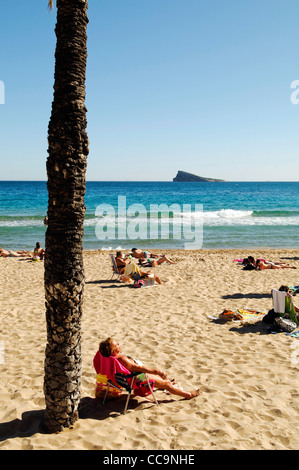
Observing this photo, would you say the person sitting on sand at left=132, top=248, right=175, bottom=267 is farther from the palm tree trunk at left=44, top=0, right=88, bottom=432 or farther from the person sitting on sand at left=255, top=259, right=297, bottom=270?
the palm tree trunk at left=44, top=0, right=88, bottom=432

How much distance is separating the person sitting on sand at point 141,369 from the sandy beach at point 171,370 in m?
0.12

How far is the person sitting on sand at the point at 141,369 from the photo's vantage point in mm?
4398

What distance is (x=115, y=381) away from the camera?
175 inches

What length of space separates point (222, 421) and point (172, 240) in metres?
21.0

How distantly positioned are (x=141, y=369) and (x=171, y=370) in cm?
117

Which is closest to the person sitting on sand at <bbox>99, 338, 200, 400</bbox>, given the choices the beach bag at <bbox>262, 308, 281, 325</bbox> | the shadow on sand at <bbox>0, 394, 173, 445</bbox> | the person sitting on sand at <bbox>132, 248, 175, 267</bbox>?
the shadow on sand at <bbox>0, 394, 173, 445</bbox>

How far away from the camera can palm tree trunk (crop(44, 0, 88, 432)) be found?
3.49 meters

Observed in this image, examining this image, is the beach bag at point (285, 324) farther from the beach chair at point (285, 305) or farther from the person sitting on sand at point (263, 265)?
the person sitting on sand at point (263, 265)

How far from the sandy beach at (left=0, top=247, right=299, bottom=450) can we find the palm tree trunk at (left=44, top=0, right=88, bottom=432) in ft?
1.71

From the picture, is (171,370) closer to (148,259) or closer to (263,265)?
(263,265)
